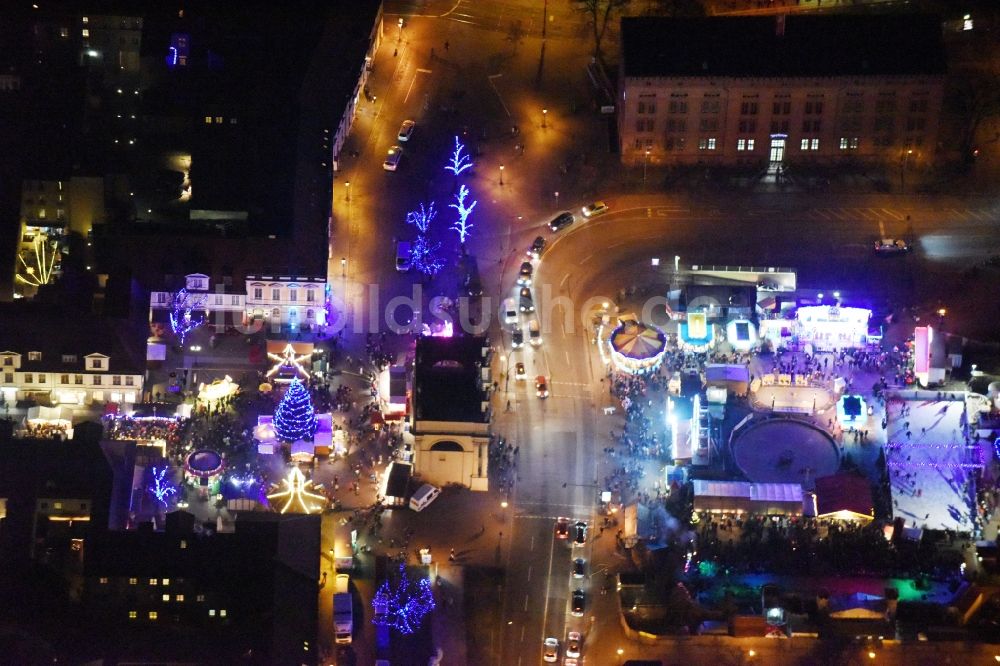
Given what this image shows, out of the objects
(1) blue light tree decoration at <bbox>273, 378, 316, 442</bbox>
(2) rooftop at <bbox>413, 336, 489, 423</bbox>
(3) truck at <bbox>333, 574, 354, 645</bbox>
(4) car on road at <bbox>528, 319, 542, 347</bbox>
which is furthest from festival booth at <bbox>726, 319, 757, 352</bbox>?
(3) truck at <bbox>333, 574, 354, 645</bbox>

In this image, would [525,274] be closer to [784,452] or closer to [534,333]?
[534,333]

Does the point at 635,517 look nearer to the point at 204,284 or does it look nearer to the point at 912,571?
the point at 912,571

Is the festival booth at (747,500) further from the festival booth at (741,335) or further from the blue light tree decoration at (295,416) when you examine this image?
the blue light tree decoration at (295,416)

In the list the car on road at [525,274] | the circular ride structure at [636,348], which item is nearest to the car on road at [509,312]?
the car on road at [525,274]

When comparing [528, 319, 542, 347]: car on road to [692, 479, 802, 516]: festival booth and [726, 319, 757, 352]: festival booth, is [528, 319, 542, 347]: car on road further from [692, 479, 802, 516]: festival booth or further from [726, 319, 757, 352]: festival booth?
[692, 479, 802, 516]: festival booth

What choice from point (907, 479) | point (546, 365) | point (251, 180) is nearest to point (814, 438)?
point (907, 479)
